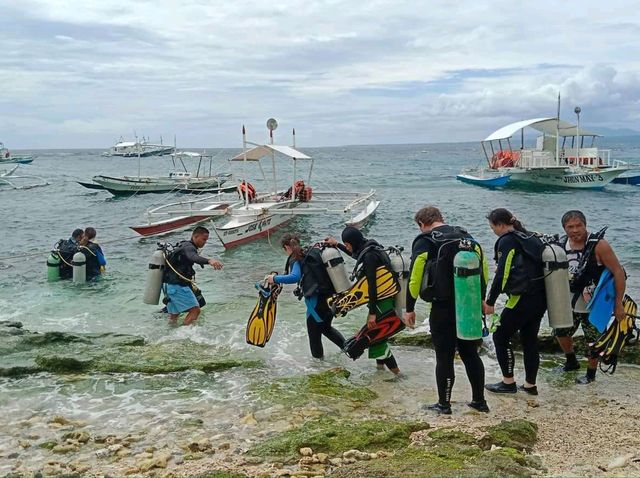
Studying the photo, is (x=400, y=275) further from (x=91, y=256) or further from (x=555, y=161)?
(x=555, y=161)

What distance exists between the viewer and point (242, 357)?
26.7ft

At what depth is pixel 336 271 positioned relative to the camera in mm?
6879

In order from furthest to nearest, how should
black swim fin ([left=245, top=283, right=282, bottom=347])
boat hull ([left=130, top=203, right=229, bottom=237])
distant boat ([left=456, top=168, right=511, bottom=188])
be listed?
distant boat ([left=456, top=168, right=511, bottom=188]) → boat hull ([left=130, top=203, right=229, bottom=237]) → black swim fin ([left=245, top=283, right=282, bottom=347])

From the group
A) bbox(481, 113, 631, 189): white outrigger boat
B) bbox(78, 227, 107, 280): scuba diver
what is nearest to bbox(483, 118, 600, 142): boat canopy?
bbox(481, 113, 631, 189): white outrigger boat

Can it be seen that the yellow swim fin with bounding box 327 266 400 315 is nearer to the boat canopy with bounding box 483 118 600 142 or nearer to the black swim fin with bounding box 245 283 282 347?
the black swim fin with bounding box 245 283 282 347

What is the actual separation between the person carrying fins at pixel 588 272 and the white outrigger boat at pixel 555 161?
35.0 m

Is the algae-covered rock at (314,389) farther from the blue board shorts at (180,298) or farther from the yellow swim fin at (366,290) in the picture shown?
the blue board shorts at (180,298)

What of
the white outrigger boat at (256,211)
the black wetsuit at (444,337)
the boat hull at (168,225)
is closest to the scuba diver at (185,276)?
the black wetsuit at (444,337)

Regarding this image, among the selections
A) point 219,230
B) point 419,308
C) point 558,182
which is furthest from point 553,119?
point 419,308

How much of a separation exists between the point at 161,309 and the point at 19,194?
39.4m

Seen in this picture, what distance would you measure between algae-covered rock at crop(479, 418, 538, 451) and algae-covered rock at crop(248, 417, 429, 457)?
0.56 m

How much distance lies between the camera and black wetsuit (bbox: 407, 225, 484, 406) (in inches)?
213

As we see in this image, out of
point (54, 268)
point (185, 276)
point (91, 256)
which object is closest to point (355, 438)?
point (185, 276)

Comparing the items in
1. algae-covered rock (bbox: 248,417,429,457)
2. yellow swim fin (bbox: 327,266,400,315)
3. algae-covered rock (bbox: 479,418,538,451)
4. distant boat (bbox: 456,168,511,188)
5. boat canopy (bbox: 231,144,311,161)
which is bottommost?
algae-covered rock (bbox: 248,417,429,457)
